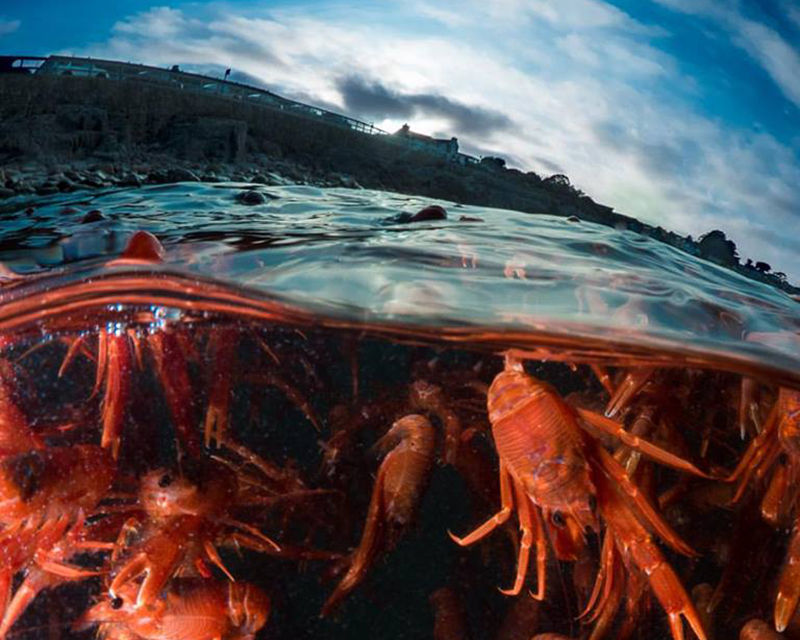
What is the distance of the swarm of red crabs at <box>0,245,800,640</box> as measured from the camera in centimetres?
300

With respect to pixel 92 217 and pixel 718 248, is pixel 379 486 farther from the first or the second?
pixel 718 248

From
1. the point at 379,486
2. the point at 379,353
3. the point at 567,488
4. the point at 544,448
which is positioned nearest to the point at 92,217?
the point at 379,353

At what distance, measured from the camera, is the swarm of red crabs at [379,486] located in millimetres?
3002

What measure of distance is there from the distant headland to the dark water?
17169 mm

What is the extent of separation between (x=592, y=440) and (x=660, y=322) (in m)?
1.40

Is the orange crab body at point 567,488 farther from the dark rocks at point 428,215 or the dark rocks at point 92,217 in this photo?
the dark rocks at point 92,217

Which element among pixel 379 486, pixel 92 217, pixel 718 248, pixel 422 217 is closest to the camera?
pixel 379 486

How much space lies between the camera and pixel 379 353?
5.43 meters

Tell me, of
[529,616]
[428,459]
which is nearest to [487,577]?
[529,616]

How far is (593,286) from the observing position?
14.0 ft

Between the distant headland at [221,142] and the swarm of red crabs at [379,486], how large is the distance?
1800cm

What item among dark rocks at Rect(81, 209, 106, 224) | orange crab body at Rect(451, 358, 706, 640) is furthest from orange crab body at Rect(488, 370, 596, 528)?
dark rocks at Rect(81, 209, 106, 224)

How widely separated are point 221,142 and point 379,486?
24931mm

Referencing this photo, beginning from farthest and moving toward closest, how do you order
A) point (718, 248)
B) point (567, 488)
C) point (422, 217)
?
1. point (718, 248)
2. point (422, 217)
3. point (567, 488)
